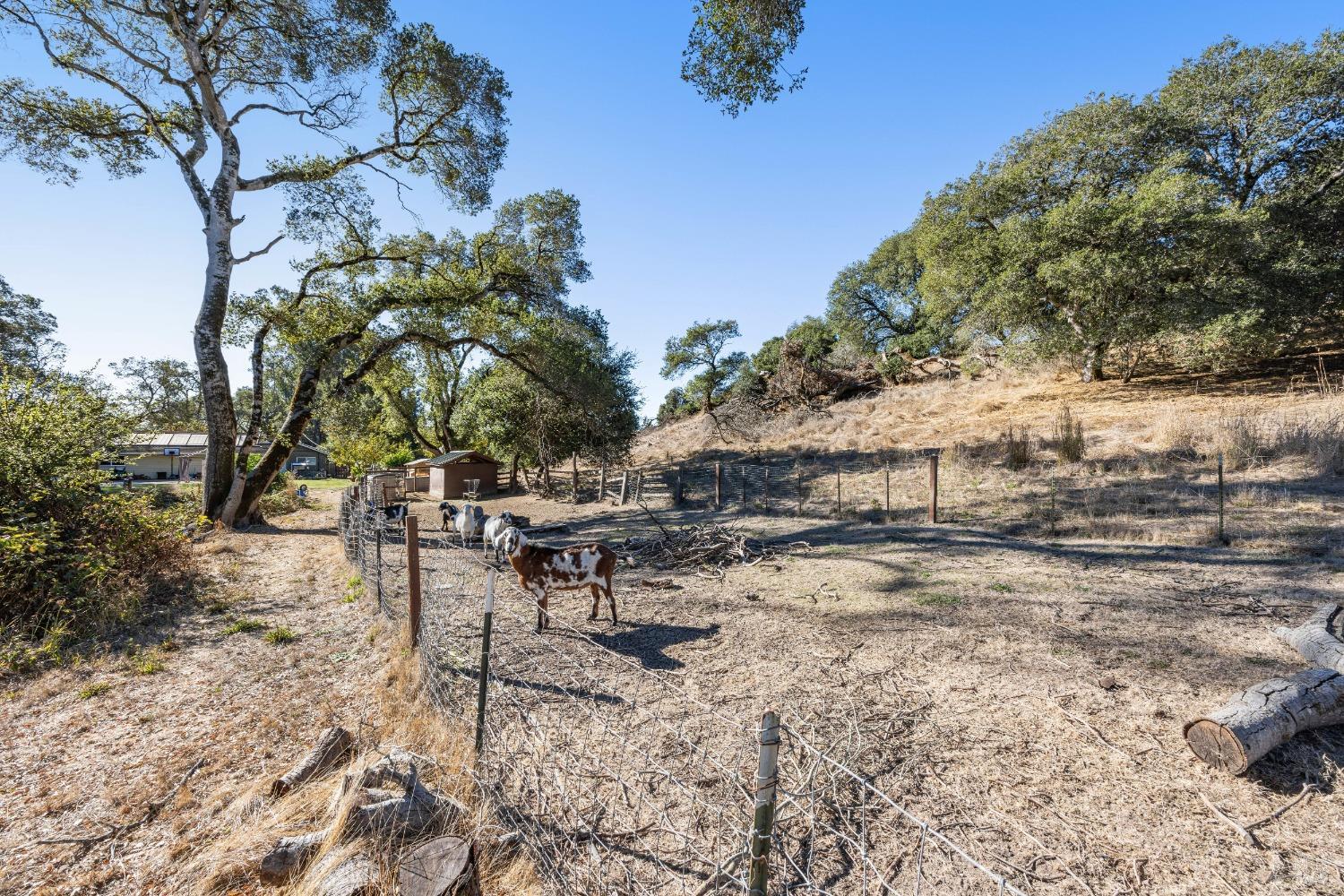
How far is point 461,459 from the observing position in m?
27.2

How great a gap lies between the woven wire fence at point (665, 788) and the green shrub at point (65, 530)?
5322mm

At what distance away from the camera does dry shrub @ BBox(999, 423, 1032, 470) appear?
634 inches

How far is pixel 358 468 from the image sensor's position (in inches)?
1147

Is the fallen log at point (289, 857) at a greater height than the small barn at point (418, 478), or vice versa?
the small barn at point (418, 478)

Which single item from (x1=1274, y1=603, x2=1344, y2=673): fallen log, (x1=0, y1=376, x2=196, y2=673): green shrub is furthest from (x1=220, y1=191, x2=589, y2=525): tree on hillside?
(x1=1274, y1=603, x2=1344, y2=673): fallen log

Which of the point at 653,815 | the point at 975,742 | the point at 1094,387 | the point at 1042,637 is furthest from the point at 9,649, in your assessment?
the point at 1094,387

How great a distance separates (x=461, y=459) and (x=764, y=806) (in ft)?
91.1

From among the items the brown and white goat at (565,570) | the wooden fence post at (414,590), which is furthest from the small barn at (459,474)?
the wooden fence post at (414,590)

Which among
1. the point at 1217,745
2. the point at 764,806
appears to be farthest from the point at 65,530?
the point at 1217,745

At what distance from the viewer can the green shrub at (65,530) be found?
22.1 ft

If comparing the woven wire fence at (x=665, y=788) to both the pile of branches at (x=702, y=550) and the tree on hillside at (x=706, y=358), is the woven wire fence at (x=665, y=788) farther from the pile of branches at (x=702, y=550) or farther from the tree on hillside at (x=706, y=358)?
the tree on hillside at (x=706, y=358)

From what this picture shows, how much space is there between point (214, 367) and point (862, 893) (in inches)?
750

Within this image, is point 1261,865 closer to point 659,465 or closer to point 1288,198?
point 659,465

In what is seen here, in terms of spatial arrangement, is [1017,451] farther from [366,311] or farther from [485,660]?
[366,311]
